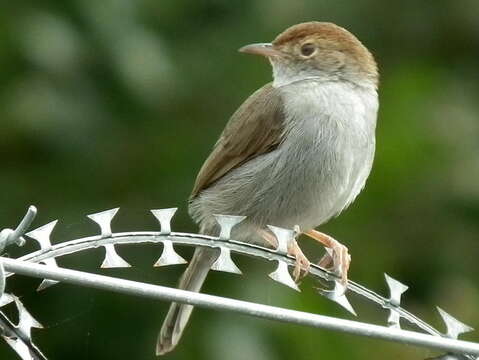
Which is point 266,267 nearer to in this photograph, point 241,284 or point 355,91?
point 241,284

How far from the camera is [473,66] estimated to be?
22.2 feet

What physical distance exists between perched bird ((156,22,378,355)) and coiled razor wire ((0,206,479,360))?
5.42ft

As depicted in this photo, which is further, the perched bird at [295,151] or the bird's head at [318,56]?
the bird's head at [318,56]

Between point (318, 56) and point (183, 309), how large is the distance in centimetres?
137

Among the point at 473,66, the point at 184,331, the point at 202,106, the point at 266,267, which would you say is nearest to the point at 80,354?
the point at 184,331

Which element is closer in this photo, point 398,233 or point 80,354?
point 80,354

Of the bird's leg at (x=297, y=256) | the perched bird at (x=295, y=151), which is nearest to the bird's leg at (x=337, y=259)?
the perched bird at (x=295, y=151)

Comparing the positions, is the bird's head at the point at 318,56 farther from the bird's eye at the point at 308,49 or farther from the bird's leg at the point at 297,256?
the bird's leg at the point at 297,256

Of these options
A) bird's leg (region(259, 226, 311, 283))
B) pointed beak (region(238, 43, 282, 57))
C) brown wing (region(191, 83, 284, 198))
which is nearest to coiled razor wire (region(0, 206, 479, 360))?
bird's leg (region(259, 226, 311, 283))

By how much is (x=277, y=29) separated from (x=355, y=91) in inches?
51.6

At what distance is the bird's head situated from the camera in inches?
199

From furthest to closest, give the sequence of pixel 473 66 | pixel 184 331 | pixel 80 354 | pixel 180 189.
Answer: pixel 473 66, pixel 180 189, pixel 80 354, pixel 184 331

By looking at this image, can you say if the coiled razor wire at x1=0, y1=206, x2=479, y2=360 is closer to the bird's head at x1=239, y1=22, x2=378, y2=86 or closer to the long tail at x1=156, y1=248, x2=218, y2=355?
the long tail at x1=156, y1=248, x2=218, y2=355

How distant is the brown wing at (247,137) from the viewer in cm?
477
